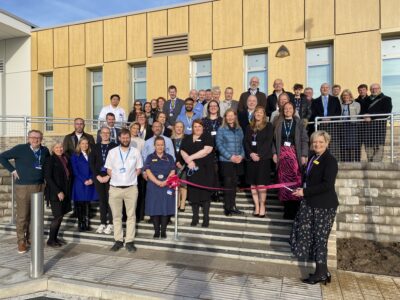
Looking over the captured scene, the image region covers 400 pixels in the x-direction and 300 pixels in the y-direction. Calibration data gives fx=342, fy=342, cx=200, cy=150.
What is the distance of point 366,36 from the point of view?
31.6 feet

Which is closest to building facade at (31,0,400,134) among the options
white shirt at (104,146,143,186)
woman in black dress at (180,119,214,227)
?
woman in black dress at (180,119,214,227)

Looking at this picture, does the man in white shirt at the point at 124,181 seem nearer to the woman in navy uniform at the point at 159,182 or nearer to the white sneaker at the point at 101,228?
the woman in navy uniform at the point at 159,182

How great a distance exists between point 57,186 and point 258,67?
780 centimetres

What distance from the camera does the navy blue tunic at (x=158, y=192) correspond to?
5.74 m

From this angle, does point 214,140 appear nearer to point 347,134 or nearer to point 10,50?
point 347,134

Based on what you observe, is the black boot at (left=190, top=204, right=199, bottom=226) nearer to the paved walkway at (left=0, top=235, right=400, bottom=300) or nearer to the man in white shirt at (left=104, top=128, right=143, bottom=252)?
the paved walkway at (left=0, top=235, right=400, bottom=300)

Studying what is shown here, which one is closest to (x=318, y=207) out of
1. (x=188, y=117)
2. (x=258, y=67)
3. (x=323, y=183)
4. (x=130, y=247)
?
(x=323, y=183)

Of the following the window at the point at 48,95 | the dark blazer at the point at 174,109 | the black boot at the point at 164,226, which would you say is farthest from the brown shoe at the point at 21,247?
the window at the point at 48,95

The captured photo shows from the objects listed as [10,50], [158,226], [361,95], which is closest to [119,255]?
[158,226]

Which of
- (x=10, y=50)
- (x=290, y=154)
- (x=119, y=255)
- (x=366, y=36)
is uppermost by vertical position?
(x=10, y=50)

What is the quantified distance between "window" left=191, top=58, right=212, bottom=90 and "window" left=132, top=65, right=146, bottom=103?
2072mm

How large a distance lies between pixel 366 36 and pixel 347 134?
13.7 ft

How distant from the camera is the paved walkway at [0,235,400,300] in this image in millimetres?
4105

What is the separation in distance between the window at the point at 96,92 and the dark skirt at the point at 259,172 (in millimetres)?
9345
